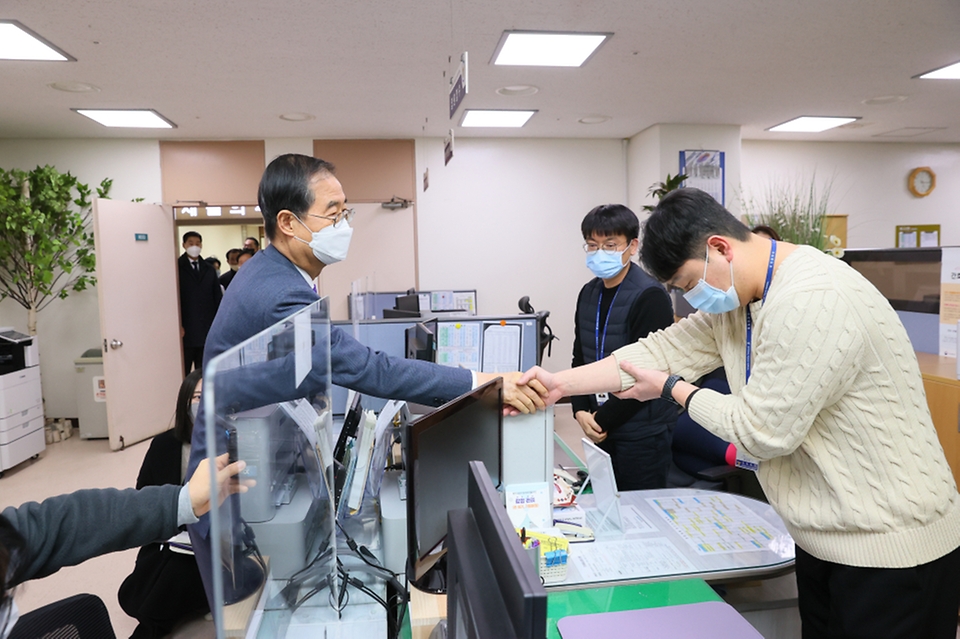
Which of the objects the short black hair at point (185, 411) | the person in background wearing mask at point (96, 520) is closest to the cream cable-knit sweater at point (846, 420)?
the person in background wearing mask at point (96, 520)

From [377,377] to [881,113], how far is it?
612 cm

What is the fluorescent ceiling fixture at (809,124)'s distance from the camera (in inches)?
227

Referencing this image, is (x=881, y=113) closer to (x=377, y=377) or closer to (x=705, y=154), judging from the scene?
(x=705, y=154)

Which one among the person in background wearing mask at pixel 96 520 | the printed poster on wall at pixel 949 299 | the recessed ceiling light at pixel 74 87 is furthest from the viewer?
the recessed ceiling light at pixel 74 87

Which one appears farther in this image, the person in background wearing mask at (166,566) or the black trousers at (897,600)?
the person in background wearing mask at (166,566)

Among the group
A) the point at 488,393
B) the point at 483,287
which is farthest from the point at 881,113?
the point at 488,393

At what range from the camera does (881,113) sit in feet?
18.3

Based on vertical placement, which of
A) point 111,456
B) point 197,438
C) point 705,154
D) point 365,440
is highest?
point 705,154

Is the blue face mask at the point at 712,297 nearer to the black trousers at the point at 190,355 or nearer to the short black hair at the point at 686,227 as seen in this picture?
the short black hair at the point at 686,227

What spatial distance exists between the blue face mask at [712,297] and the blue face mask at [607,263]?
3.23 ft

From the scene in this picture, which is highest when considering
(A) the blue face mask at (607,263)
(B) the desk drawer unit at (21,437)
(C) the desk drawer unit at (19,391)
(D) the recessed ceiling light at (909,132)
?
(D) the recessed ceiling light at (909,132)

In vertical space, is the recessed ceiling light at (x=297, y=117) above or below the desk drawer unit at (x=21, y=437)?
above

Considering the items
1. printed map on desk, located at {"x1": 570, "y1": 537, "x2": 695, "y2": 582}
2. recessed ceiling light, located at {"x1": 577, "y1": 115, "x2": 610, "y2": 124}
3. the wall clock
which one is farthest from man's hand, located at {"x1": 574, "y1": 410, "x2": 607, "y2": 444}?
the wall clock

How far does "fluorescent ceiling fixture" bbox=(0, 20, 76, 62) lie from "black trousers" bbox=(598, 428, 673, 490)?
3.63 m
